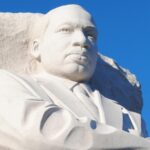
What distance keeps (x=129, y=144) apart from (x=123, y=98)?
1593 mm

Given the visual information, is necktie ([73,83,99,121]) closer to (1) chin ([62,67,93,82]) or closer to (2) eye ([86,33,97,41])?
Answer: (1) chin ([62,67,93,82])

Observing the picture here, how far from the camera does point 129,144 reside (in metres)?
5.25

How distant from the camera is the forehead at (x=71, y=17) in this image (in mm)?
6059

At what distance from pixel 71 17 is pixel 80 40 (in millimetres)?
238

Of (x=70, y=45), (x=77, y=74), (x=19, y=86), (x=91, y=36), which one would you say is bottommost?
(x=19, y=86)

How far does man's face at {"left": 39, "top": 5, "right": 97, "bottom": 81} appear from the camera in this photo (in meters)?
5.94

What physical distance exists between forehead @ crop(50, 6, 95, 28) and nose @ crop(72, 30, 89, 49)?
0.30ft

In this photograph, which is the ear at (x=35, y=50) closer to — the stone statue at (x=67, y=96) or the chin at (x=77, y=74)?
A: the stone statue at (x=67, y=96)

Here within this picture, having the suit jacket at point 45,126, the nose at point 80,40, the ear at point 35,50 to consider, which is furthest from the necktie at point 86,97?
the ear at point 35,50

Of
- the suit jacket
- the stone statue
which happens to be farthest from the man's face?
the suit jacket

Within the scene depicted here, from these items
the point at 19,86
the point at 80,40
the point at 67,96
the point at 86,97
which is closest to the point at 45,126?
the point at 19,86

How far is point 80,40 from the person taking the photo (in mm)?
5938

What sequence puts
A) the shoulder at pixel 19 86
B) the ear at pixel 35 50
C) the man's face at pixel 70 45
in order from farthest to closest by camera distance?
the ear at pixel 35 50
the man's face at pixel 70 45
the shoulder at pixel 19 86

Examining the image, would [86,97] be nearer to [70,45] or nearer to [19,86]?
[70,45]
